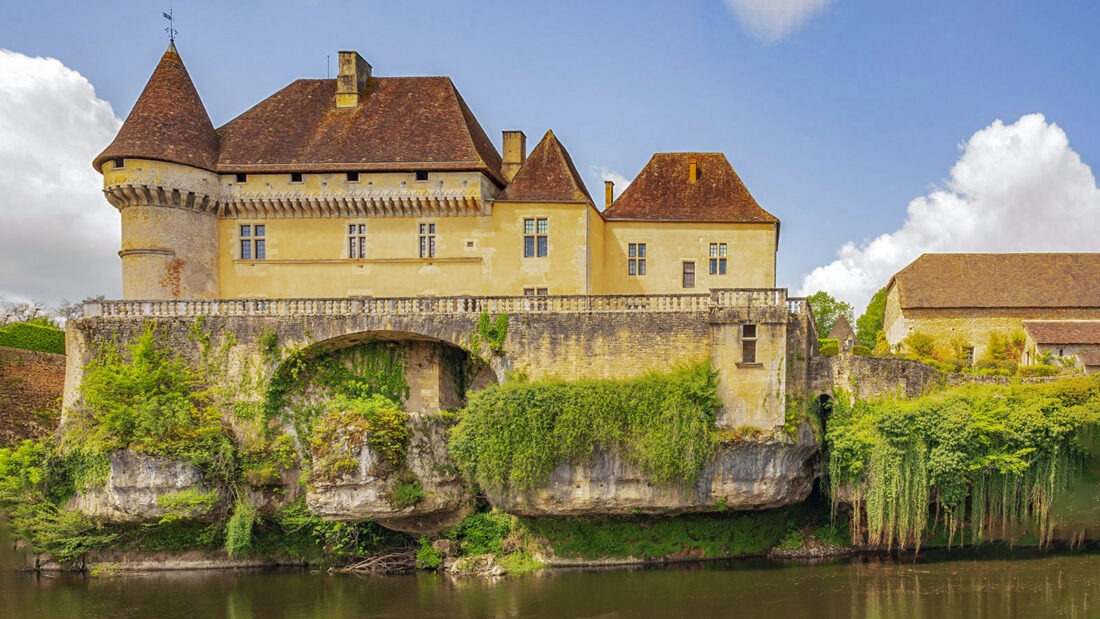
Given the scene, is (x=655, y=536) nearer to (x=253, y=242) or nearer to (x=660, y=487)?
(x=660, y=487)


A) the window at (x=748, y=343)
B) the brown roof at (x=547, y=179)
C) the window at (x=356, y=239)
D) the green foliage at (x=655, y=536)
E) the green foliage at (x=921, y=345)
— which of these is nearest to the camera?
the window at (x=748, y=343)

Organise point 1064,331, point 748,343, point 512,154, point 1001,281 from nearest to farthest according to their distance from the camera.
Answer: point 748,343 < point 512,154 < point 1064,331 < point 1001,281

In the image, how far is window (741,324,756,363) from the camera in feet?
80.2

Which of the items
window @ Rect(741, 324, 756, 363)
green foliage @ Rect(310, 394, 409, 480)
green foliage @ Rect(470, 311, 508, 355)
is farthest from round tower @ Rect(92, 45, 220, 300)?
window @ Rect(741, 324, 756, 363)

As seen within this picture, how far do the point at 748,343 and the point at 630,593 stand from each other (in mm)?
7673

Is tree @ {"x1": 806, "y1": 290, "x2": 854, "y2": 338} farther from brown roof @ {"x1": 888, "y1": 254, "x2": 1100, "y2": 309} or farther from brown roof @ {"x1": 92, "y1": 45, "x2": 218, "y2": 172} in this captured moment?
brown roof @ {"x1": 92, "y1": 45, "x2": 218, "y2": 172}

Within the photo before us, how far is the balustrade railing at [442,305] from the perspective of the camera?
81.0 ft

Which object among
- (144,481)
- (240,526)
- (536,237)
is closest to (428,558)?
(240,526)

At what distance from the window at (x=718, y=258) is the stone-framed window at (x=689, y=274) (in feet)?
2.21

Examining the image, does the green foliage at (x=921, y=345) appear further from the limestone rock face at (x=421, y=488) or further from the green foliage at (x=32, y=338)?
the green foliage at (x=32, y=338)

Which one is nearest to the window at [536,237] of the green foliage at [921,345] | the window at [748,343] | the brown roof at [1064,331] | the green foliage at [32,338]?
the window at [748,343]

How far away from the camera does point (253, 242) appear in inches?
1172

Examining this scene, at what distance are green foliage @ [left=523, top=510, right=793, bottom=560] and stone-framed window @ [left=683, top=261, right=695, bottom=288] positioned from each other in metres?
7.85

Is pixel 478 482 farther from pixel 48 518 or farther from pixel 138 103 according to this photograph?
pixel 138 103
